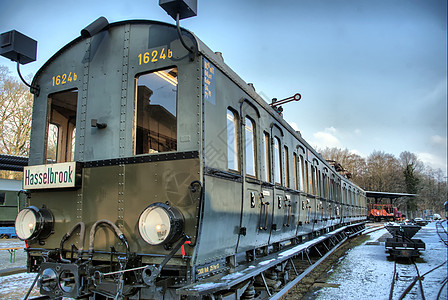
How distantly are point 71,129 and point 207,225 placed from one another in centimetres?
247

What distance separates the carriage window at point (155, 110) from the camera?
12.7 feet

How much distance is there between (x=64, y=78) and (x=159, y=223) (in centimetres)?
256

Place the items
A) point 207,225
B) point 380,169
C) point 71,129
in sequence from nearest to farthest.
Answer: point 207,225
point 71,129
point 380,169

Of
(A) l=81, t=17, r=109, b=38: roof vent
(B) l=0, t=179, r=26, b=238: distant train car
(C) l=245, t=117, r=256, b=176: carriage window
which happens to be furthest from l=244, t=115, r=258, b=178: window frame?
(B) l=0, t=179, r=26, b=238: distant train car

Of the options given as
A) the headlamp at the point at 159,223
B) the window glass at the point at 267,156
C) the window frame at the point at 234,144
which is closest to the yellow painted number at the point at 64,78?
the window frame at the point at 234,144

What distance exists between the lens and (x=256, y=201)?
4941mm

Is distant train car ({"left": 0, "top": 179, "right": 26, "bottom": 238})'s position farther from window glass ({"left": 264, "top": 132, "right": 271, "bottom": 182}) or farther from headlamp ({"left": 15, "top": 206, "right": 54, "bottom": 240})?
window glass ({"left": 264, "top": 132, "right": 271, "bottom": 182})

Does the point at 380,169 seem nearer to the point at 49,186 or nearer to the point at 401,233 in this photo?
the point at 401,233

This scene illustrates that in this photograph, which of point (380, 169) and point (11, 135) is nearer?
point (11, 135)

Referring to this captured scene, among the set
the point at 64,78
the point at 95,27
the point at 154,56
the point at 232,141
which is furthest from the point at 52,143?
the point at 232,141

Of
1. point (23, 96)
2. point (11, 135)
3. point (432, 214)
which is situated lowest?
point (432, 214)

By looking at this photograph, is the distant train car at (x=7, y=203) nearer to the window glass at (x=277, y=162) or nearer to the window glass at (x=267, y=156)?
the window glass at (x=277, y=162)

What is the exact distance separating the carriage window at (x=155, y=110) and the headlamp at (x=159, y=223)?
28.3 inches

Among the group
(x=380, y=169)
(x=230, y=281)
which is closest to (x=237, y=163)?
(x=230, y=281)
